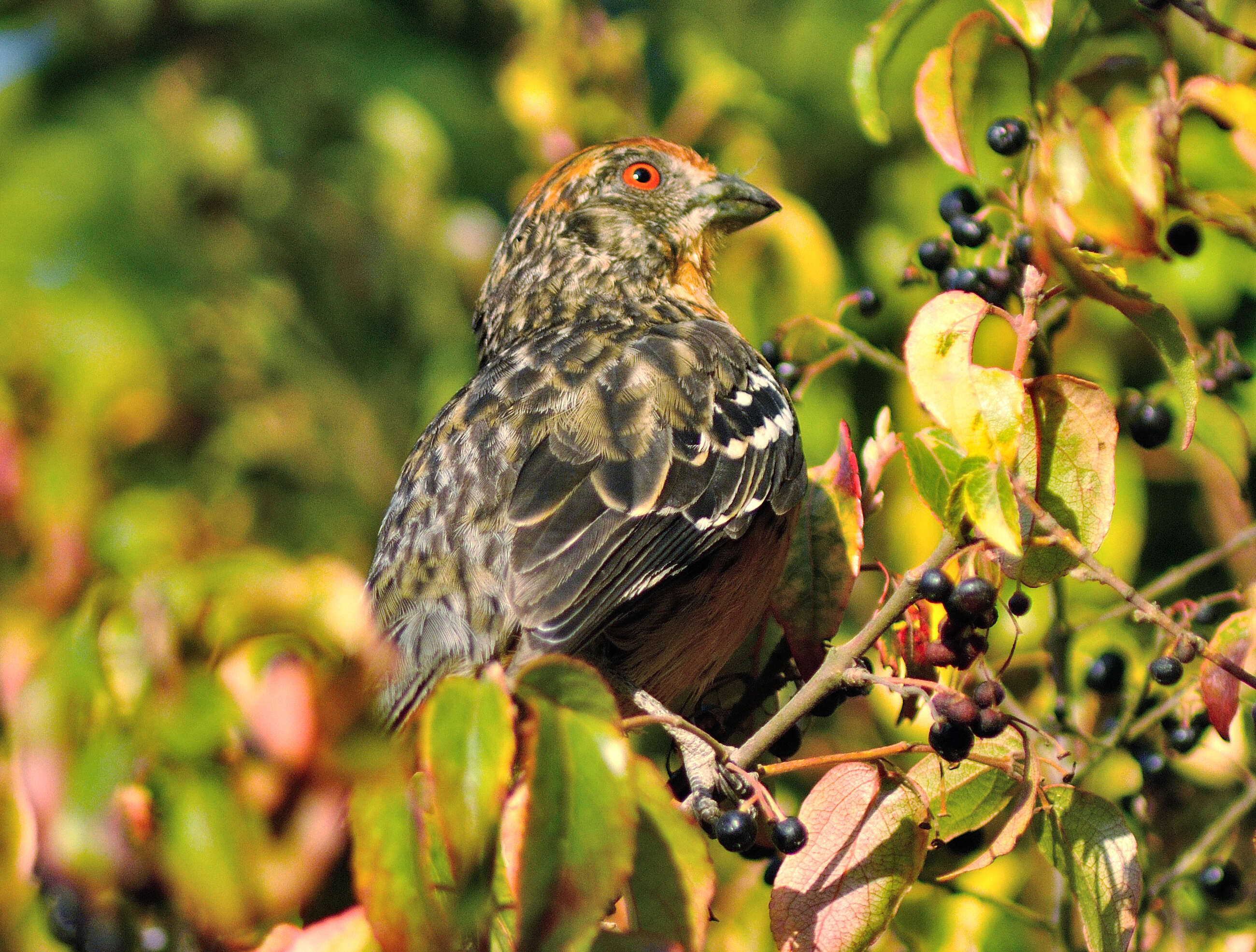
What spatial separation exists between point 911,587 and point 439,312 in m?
4.04

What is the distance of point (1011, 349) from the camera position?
12.2 feet

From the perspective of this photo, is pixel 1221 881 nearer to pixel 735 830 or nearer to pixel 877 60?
pixel 735 830

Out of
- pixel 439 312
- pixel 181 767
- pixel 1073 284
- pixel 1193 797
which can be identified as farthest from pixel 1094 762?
pixel 439 312

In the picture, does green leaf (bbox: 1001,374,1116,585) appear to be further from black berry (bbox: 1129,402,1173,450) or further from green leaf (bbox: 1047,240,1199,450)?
black berry (bbox: 1129,402,1173,450)

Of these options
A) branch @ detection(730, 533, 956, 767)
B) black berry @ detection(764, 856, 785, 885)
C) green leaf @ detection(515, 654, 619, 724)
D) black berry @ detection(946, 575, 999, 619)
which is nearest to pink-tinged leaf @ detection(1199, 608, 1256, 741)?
black berry @ detection(946, 575, 999, 619)

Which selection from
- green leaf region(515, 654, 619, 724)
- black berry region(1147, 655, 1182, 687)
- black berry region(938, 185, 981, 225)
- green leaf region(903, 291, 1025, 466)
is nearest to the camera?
green leaf region(515, 654, 619, 724)

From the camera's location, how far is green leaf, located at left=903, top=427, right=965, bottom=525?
183 cm

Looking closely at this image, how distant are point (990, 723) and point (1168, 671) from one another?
16.4 inches

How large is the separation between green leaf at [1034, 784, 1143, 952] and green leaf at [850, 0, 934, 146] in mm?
A: 1280

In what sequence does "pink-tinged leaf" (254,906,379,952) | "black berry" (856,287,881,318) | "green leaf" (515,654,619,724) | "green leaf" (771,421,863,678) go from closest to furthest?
"green leaf" (515,654,619,724), "pink-tinged leaf" (254,906,379,952), "green leaf" (771,421,863,678), "black berry" (856,287,881,318)

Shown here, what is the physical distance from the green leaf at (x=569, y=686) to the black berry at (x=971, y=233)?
1.35m

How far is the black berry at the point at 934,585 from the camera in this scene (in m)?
1.95

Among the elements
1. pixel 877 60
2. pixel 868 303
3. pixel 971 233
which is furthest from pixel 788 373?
pixel 877 60

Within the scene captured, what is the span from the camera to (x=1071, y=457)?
6.52 ft
